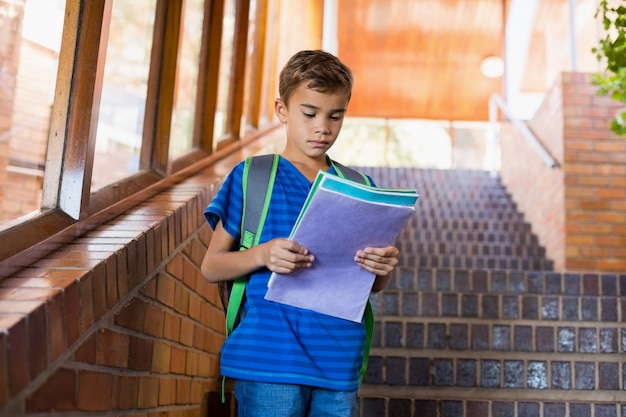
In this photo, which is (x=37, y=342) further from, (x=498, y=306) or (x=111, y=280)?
(x=498, y=306)

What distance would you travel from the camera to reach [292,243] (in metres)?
1.25

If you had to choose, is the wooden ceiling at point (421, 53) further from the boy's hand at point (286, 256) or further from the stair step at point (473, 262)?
the boy's hand at point (286, 256)

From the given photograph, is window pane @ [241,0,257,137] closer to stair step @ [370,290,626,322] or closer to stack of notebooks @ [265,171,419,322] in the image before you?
stair step @ [370,290,626,322]

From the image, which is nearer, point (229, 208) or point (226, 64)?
point (229, 208)

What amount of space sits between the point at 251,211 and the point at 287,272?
0.66ft

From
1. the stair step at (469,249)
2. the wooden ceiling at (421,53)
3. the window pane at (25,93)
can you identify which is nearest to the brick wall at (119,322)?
the window pane at (25,93)

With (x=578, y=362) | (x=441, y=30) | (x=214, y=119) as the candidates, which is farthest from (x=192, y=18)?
(x=441, y=30)

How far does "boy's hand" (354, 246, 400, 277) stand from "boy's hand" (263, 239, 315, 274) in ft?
0.31

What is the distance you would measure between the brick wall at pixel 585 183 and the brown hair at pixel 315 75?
142 inches

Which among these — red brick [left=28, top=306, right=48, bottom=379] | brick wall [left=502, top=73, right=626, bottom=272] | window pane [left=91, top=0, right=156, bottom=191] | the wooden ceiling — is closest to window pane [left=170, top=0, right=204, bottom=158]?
window pane [left=91, top=0, right=156, bottom=191]

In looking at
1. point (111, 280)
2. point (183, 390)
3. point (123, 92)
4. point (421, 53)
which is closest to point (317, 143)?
point (111, 280)

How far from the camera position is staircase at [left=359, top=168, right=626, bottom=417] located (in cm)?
263

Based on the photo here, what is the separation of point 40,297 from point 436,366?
6.51 ft

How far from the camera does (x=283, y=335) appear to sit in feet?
4.43
